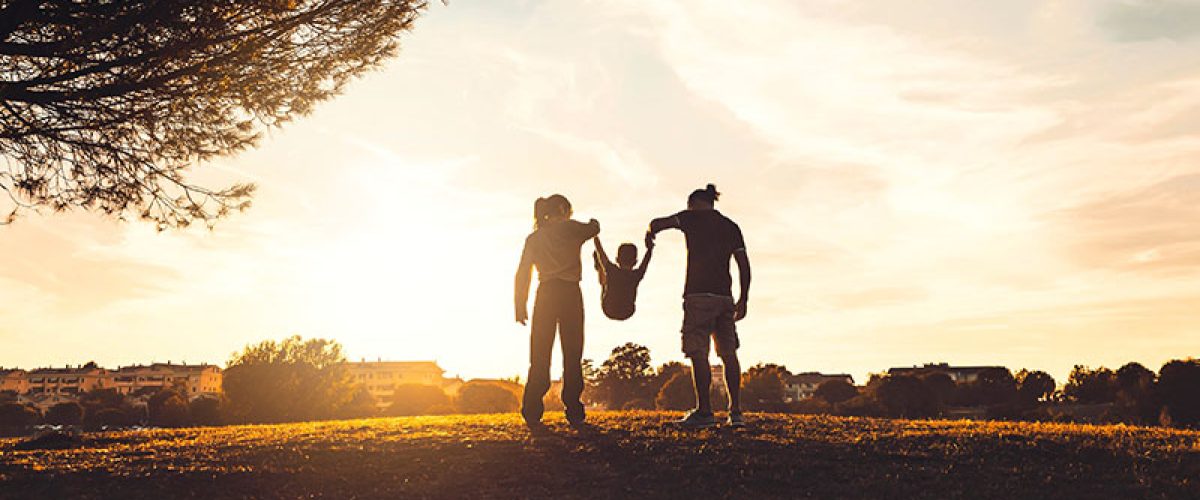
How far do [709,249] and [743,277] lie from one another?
0.62 m

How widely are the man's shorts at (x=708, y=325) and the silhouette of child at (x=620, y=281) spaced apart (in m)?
1.13

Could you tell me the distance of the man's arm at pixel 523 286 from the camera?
12492mm

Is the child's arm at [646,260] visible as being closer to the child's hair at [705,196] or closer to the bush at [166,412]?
the child's hair at [705,196]

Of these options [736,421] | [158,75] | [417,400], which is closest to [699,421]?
[736,421]

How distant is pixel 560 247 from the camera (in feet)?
40.2

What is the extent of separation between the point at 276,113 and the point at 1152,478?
1475 cm

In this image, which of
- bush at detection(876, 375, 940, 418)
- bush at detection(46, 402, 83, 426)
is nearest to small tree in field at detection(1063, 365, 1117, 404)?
bush at detection(876, 375, 940, 418)

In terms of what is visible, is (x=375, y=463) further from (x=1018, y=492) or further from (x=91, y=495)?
(x=1018, y=492)

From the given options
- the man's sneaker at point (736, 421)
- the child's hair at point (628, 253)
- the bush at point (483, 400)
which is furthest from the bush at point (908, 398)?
the child's hair at point (628, 253)

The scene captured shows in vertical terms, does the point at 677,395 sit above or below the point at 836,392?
below

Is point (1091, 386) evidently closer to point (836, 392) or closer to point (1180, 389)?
point (1180, 389)

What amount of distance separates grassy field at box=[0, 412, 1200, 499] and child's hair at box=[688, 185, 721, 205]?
3.09 metres

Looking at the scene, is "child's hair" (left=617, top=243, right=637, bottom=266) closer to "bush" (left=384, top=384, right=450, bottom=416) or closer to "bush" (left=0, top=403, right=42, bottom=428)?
"bush" (left=384, top=384, right=450, bottom=416)

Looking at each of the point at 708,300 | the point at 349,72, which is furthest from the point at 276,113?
the point at 708,300
